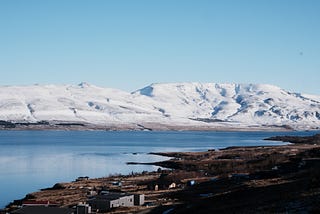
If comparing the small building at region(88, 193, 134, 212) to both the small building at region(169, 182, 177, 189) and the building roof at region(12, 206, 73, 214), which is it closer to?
the building roof at region(12, 206, 73, 214)

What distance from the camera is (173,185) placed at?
4969cm

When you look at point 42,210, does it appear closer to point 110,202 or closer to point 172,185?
point 110,202

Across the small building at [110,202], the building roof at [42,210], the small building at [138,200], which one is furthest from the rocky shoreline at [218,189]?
the building roof at [42,210]

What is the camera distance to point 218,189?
4188cm

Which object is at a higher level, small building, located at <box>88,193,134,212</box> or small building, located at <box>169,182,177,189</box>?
small building, located at <box>169,182,177,189</box>

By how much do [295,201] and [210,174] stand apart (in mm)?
34699

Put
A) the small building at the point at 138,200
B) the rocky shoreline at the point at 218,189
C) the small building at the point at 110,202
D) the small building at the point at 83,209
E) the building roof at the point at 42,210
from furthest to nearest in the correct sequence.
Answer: the small building at the point at 138,200
the small building at the point at 110,202
the small building at the point at 83,209
the building roof at the point at 42,210
the rocky shoreline at the point at 218,189

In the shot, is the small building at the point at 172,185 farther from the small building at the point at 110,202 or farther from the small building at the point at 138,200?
the small building at the point at 110,202

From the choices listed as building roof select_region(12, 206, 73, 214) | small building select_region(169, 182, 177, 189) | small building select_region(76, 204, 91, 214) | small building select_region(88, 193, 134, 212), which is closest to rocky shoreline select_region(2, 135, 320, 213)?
small building select_region(169, 182, 177, 189)

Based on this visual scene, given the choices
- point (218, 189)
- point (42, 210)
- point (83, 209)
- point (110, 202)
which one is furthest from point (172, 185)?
point (42, 210)

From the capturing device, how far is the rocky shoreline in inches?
1045

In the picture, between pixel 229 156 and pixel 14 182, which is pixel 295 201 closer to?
pixel 14 182

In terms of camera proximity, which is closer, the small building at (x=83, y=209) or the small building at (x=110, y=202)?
the small building at (x=83, y=209)

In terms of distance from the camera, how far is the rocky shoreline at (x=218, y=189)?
2655 cm
